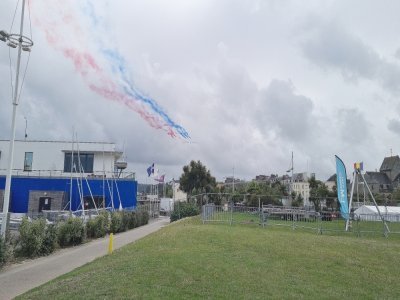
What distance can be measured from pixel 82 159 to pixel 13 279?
39.4 metres

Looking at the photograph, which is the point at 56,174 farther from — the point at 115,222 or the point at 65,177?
the point at 115,222

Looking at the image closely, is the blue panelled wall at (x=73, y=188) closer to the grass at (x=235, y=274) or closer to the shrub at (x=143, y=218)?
the shrub at (x=143, y=218)

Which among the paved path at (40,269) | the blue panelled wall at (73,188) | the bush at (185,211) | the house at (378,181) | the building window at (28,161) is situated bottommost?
the paved path at (40,269)

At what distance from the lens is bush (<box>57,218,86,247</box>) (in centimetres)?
1952

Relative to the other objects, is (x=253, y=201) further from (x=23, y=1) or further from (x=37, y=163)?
(x=23, y=1)

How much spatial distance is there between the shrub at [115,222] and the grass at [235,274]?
13161 millimetres

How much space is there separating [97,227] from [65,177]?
73.9 feet

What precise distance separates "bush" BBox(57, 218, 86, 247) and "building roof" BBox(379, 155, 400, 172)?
4952 inches

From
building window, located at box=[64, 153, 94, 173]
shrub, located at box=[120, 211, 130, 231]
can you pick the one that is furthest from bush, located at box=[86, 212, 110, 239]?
building window, located at box=[64, 153, 94, 173]

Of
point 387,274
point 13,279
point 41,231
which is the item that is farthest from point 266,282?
point 41,231

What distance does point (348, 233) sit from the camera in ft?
79.0

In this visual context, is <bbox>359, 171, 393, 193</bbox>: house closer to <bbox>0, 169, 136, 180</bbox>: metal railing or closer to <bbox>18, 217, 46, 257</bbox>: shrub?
<bbox>0, 169, 136, 180</bbox>: metal railing

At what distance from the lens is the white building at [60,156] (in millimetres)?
49250

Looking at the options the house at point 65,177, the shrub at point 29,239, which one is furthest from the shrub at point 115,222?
the house at point 65,177
